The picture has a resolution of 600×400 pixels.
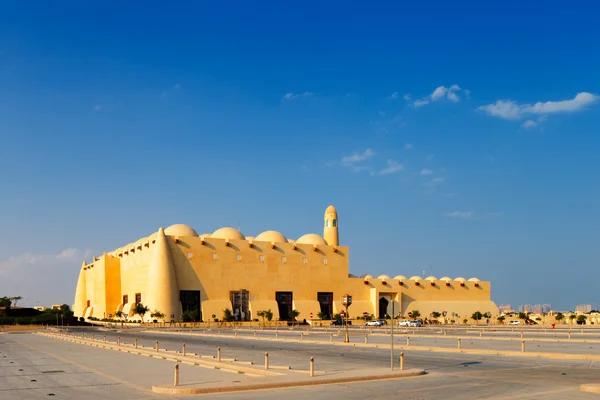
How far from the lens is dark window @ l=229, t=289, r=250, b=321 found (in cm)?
9869

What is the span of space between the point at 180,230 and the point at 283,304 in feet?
Answer: 71.1

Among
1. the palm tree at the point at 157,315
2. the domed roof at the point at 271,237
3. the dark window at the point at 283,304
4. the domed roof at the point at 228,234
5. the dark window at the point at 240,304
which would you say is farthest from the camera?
the domed roof at the point at 271,237

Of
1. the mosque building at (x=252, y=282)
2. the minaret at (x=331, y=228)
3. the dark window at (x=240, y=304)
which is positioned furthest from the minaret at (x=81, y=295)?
the minaret at (x=331, y=228)

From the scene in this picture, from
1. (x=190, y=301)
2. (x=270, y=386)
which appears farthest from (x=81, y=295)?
(x=270, y=386)

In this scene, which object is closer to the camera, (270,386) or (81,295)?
(270,386)

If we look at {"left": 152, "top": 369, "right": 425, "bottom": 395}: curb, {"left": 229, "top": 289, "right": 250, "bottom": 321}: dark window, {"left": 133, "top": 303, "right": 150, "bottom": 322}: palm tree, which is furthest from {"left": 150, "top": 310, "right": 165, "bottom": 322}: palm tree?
{"left": 152, "top": 369, "right": 425, "bottom": 395}: curb

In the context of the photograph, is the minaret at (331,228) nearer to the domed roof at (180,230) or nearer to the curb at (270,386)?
the domed roof at (180,230)

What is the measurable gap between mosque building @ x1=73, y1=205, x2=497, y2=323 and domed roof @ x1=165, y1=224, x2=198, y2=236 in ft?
0.50

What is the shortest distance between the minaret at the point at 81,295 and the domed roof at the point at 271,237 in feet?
174

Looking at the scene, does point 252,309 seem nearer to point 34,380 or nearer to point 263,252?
point 263,252

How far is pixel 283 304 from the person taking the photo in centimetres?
10388

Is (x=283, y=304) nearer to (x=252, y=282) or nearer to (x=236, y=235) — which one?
(x=252, y=282)

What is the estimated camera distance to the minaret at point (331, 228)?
11944 cm

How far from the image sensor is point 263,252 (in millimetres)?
102625
